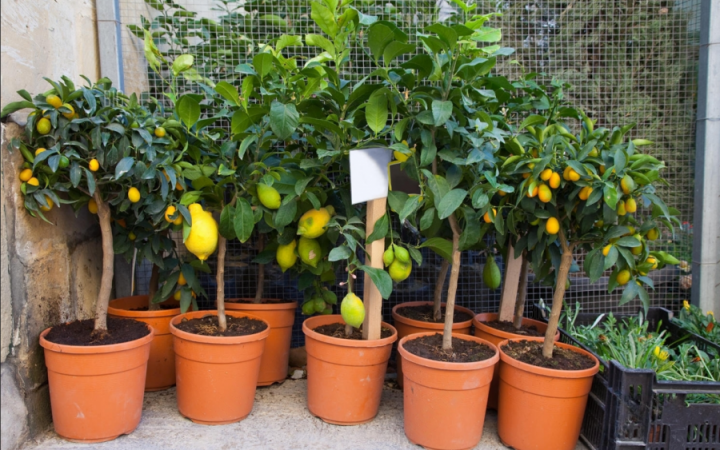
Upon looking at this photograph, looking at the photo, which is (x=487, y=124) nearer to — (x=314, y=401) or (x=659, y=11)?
(x=314, y=401)

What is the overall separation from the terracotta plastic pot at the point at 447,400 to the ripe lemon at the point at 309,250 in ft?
1.70

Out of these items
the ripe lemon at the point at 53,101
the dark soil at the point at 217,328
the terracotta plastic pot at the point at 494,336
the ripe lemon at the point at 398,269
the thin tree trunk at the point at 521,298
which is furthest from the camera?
the thin tree trunk at the point at 521,298

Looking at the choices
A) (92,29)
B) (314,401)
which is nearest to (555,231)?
(314,401)

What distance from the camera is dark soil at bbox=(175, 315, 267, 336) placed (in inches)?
78.9

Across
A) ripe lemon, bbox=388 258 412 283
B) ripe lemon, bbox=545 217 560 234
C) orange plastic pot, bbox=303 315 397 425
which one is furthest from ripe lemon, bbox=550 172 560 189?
orange plastic pot, bbox=303 315 397 425

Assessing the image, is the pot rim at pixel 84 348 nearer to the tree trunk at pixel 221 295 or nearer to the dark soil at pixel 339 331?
the tree trunk at pixel 221 295

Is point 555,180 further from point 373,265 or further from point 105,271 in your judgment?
point 105,271

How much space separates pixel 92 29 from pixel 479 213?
2087 millimetres

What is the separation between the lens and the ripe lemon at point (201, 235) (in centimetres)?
187

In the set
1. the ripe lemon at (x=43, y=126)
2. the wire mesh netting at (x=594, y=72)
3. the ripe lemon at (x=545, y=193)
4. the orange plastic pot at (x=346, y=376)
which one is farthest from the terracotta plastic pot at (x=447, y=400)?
the ripe lemon at (x=43, y=126)

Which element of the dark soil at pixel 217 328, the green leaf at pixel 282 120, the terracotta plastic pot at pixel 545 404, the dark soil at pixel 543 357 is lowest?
the terracotta plastic pot at pixel 545 404

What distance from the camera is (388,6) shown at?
2.54 metres

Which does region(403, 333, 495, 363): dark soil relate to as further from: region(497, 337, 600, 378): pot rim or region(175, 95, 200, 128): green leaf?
region(175, 95, 200, 128): green leaf

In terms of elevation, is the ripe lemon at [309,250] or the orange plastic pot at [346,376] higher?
the ripe lemon at [309,250]
